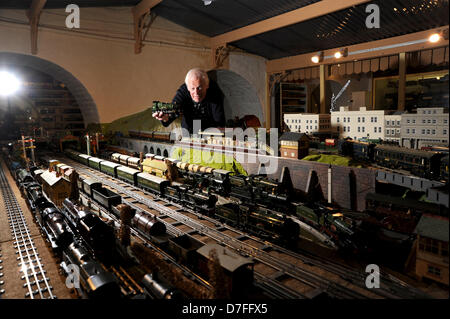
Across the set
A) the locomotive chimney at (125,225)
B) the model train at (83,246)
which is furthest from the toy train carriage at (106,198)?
the locomotive chimney at (125,225)

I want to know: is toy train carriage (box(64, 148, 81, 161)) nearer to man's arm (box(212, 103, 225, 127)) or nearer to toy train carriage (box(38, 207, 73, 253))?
man's arm (box(212, 103, 225, 127))

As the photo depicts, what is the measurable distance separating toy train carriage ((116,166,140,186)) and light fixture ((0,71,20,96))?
16145mm

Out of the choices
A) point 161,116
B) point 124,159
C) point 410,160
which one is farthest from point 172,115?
point 124,159

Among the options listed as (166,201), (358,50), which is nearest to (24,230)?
(166,201)

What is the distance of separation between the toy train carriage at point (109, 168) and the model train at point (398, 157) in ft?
37.6

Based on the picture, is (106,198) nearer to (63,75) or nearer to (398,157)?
(398,157)

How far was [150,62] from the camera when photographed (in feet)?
81.0

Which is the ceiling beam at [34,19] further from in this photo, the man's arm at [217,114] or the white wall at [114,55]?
the man's arm at [217,114]

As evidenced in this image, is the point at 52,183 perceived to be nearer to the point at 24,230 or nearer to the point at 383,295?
the point at 24,230

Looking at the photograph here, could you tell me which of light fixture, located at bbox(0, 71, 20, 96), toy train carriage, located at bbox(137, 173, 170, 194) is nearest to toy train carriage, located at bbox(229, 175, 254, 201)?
toy train carriage, located at bbox(137, 173, 170, 194)

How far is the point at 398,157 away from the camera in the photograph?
32.2 ft

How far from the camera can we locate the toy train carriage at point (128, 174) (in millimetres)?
14697

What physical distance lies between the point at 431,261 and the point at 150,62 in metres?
24.5

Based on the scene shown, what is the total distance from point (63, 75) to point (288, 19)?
17.7 meters
